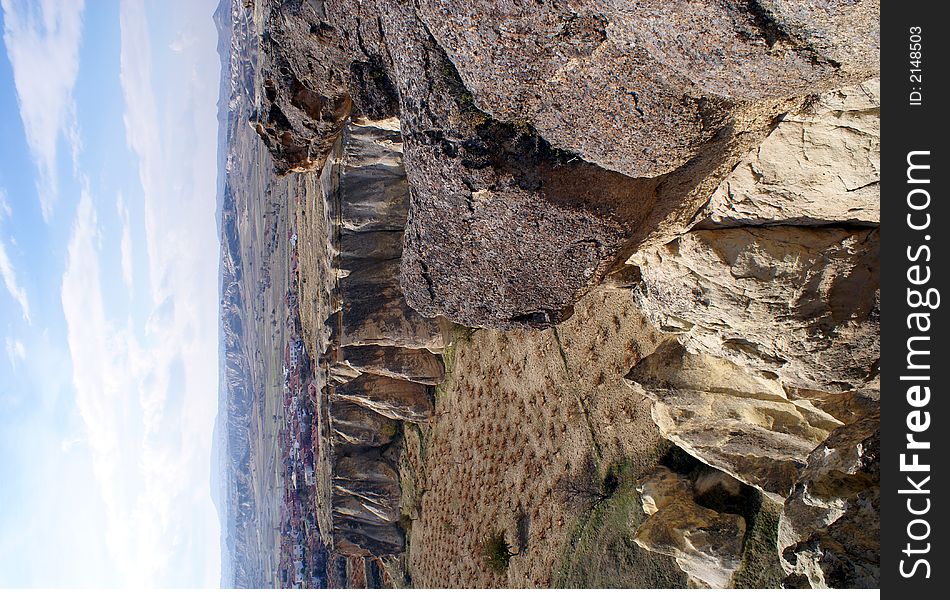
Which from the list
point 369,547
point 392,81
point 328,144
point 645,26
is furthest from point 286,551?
point 645,26

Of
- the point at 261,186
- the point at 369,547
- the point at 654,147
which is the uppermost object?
the point at 261,186

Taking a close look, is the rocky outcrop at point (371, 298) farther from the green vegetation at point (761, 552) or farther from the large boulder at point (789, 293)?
the large boulder at point (789, 293)

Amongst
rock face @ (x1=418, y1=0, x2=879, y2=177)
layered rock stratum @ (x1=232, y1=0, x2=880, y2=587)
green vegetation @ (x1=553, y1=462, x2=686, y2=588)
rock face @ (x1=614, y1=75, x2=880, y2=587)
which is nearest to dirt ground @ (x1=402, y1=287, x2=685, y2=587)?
green vegetation @ (x1=553, y1=462, x2=686, y2=588)

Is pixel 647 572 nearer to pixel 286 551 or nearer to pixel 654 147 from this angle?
pixel 654 147

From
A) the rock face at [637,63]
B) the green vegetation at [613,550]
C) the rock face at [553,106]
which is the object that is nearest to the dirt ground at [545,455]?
the green vegetation at [613,550]

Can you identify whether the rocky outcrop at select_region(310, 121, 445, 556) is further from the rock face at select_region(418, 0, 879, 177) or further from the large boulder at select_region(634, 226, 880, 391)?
the rock face at select_region(418, 0, 879, 177)

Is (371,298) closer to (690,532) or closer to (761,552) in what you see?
(690,532)
